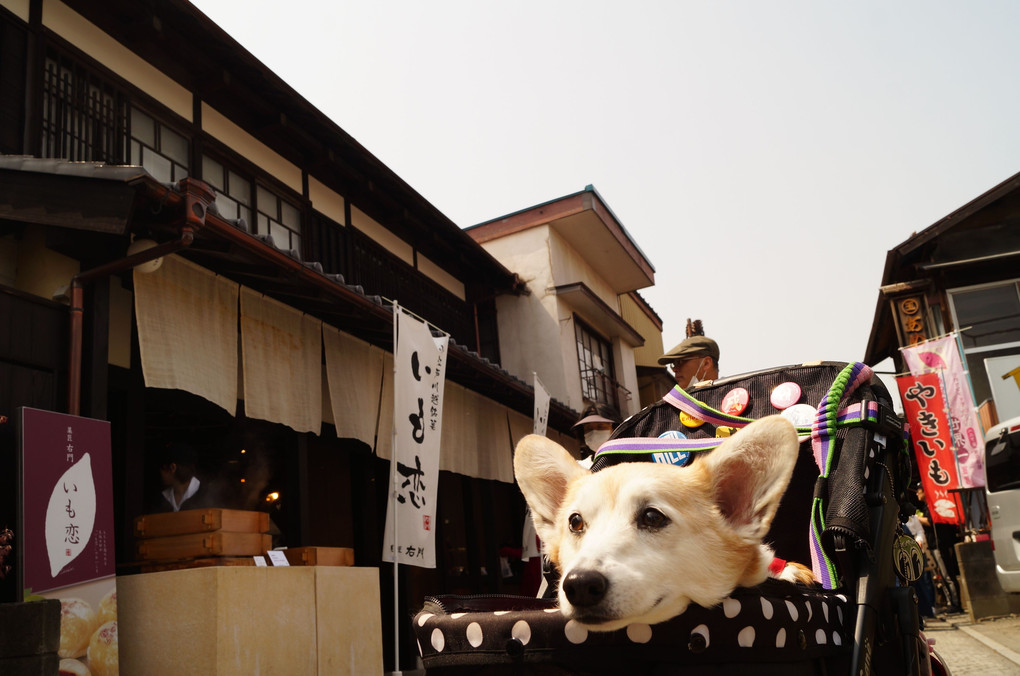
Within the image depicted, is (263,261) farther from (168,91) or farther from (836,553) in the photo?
(836,553)

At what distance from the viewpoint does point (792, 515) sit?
346 centimetres

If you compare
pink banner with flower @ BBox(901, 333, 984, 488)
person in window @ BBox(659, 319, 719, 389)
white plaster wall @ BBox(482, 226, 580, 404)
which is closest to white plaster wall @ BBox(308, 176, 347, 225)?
white plaster wall @ BBox(482, 226, 580, 404)

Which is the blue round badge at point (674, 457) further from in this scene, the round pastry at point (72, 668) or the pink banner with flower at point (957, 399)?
the pink banner with flower at point (957, 399)

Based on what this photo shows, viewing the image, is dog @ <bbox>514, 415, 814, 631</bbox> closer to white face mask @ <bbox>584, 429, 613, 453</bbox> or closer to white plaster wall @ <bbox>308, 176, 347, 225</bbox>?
white face mask @ <bbox>584, 429, 613, 453</bbox>

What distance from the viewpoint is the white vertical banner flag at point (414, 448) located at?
7973 mm

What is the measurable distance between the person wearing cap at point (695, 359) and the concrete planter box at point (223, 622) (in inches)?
149

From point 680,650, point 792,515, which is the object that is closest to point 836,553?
point 792,515

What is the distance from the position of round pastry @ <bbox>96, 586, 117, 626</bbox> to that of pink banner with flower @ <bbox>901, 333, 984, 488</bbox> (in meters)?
13.1

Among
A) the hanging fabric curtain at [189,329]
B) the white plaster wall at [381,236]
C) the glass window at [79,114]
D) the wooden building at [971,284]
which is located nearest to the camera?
the hanging fabric curtain at [189,329]

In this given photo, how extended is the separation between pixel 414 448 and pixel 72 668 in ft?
13.1

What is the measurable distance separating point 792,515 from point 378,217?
10084mm

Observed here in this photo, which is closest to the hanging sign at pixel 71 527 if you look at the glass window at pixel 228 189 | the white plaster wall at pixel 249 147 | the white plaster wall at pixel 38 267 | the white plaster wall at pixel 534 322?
the white plaster wall at pixel 38 267

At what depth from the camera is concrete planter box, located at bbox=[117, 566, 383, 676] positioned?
5719 mm

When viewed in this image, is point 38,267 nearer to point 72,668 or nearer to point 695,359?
point 72,668
